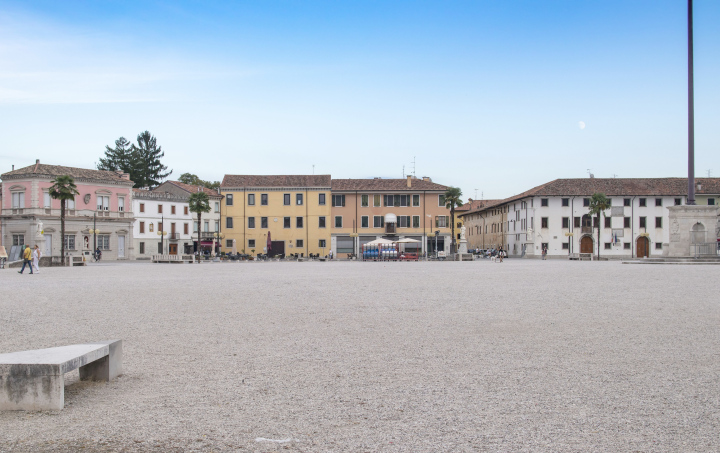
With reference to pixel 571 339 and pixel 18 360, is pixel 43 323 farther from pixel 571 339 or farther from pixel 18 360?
pixel 571 339

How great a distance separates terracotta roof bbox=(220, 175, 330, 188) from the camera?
73250mm

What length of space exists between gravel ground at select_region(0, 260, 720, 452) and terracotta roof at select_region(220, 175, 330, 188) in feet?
198

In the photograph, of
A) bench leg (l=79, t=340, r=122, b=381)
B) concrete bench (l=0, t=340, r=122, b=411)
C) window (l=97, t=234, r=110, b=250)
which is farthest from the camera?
window (l=97, t=234, r=110, b=250)

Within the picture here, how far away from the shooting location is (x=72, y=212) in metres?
61.4

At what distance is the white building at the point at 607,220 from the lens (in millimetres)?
75438

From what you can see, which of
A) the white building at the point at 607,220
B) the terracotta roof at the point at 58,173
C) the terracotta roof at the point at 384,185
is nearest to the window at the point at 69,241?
the terracotta roof at the point at 58,173

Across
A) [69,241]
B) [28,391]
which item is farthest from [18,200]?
[28,391]

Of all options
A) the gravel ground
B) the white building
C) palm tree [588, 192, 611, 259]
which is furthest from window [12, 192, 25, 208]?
palm tree [588, 192, 611, 259]

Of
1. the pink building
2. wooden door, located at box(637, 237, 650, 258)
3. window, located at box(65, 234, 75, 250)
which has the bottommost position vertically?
wooden door, located at box(637, 237, 650, 258)

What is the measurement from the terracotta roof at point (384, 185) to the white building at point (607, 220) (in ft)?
41.5

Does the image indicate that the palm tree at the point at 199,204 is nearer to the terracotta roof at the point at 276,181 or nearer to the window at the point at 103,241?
the terracotta roof at the point at 276,181

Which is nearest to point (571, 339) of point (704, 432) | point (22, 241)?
point (704, 432)

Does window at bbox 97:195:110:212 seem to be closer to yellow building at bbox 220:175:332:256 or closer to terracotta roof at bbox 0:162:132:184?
terracotta roof at bbox 0:162:132:184

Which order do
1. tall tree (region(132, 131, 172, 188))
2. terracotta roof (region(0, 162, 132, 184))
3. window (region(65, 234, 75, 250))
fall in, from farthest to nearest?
tall tree (region(132, 131, 172, 188)) < window (region(65, 234, 75, 250)) < terracotta roof (region(0, 162, 132, 184))
